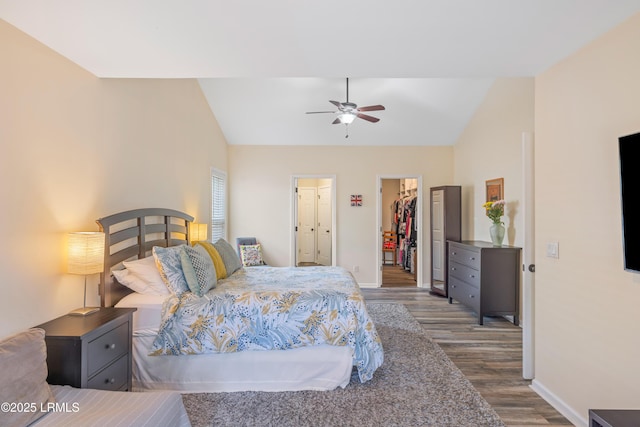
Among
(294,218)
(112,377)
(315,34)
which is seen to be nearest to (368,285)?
(294,218)

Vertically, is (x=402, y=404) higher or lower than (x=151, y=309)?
lower

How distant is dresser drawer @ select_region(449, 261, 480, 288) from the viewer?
4.34 meters

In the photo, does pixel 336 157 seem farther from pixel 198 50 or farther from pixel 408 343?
pixel 198 50

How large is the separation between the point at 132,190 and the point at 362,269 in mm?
4198

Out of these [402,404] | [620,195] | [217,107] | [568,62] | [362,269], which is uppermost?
[217,107]

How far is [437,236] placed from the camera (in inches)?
229

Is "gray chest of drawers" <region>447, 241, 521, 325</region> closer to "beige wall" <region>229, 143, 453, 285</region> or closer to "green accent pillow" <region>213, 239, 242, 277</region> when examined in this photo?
"beige wall" <region>229, 143, 453, 285</region>

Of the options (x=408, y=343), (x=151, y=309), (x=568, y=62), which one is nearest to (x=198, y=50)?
(x=151, y=309)

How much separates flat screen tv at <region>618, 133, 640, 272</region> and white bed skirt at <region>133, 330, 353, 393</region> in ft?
6.16

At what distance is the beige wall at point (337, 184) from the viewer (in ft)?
20.2

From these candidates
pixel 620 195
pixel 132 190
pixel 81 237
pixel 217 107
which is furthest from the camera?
pixel 217 107

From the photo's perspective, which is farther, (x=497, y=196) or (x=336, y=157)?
(x=336, y=157)

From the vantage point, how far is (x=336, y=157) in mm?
6195

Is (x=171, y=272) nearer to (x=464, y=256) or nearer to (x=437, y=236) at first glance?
(x=464, y=256)
